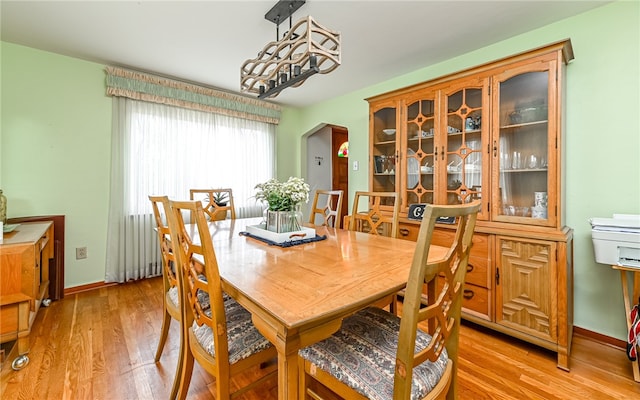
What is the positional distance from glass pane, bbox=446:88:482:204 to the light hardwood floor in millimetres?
1112

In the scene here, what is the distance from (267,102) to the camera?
414cm

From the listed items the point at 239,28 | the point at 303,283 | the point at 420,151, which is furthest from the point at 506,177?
the point at 239,28

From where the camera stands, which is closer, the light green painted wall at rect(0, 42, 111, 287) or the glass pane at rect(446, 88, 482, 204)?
the glass pane at rect(446, 88, 482, 204)

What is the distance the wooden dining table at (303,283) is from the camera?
0.82 meters

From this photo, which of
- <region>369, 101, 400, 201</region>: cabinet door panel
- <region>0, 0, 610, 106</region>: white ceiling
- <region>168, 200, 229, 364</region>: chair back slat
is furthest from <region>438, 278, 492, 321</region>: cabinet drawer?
<region>0, 0, 610, 106</region>: white ceiling

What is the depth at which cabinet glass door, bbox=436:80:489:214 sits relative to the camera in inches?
86.2

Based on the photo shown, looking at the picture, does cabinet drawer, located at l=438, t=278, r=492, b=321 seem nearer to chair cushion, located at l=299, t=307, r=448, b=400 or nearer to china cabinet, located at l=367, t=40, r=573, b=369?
china cabinet, located at l=367, t=40, r=573, b=369

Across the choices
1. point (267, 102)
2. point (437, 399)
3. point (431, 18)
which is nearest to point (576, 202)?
point (431, 18)

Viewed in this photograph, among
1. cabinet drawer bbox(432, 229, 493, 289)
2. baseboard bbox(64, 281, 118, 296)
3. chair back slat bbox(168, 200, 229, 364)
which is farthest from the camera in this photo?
baseboard bbox(64, 281, 118, 296)

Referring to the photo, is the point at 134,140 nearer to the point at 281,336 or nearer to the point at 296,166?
the point at 296,166

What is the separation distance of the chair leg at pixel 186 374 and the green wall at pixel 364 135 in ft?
7.87

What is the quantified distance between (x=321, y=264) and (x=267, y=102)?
3.48m

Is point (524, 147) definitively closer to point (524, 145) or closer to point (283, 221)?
point (524, 145)

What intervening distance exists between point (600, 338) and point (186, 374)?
8.96ft
